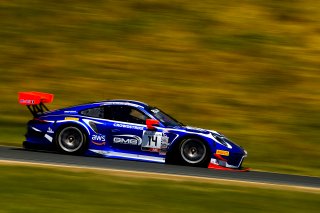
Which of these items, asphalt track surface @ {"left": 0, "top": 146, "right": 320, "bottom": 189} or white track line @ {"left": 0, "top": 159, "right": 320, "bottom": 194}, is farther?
asphalt track surface @ {"left": 0, "top": 146, "right": 320, "bottom": 189}

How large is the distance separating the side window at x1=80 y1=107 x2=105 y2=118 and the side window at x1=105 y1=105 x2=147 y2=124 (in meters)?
0.11

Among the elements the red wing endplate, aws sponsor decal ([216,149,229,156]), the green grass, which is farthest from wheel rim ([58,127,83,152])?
aws sponsor decal ([216,149,229,156])

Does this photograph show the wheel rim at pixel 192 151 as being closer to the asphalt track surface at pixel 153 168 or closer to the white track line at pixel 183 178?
the asphalt track surface at pixel 153 168

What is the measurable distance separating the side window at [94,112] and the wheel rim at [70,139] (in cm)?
40

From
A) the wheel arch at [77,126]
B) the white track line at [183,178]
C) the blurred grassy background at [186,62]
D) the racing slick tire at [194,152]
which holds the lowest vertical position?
the white track line at [183,178]

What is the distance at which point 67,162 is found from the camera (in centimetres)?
1196

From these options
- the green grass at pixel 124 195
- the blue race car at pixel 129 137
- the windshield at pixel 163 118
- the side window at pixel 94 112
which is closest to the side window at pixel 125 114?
the blue race car at pixel 129 137

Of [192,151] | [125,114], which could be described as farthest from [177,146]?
[125,114]

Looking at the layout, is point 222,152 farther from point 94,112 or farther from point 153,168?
point 94,112

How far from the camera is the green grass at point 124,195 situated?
8578 mm

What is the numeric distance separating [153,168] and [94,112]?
1.93 m

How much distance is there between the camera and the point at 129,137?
12805 mm

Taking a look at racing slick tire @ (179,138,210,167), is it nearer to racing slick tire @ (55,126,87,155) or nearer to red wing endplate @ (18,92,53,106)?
racing slick tire @ (55,126,87,155)

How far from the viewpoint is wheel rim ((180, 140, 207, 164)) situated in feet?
41.7
